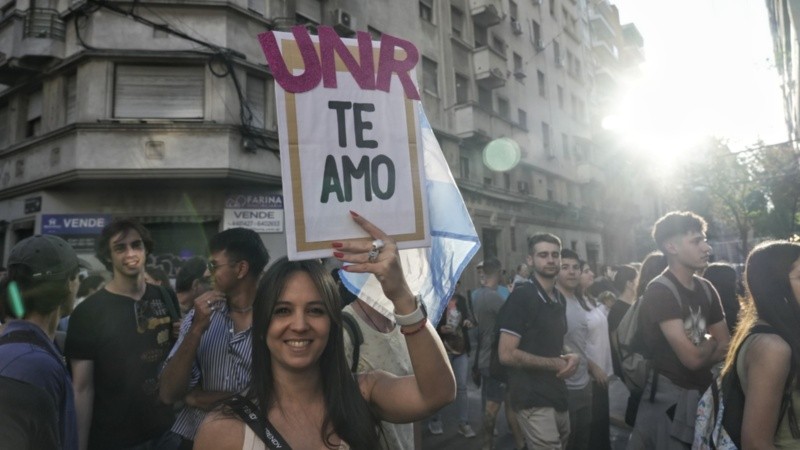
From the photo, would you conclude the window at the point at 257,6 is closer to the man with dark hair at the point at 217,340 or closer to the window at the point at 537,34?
the man with dark hair at the point at 217,340

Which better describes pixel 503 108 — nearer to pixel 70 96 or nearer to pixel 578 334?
pixel 70 96

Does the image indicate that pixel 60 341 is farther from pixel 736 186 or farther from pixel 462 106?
pixel 736 186

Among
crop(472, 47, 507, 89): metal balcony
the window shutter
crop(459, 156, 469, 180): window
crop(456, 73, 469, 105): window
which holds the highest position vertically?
crop(472, 47, 507, 89): metal balcony

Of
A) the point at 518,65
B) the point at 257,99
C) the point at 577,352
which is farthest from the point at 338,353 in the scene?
the point at 518,65

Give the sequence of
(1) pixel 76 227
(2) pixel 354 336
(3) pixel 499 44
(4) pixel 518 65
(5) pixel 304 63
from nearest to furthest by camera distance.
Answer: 1. (5) pixel 304 63
2. (2) pixel 354 336
3. (1) pixel 76 227
4. (3) pixel 499 44
5. (4) pixel 518 65

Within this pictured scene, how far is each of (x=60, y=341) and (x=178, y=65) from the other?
9976 mm

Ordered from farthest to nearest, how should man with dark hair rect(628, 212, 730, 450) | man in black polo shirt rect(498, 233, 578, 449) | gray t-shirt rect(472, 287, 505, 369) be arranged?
gray t-shirt rect(472, 287, 505, 369) < man in black polo shirt rect(498, 233, 578, 449) < man with dark hair rect(628, 212, 730, 450)

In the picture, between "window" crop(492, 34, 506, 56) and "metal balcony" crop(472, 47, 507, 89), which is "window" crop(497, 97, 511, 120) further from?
"window" crop(492, 34, 506, 56)

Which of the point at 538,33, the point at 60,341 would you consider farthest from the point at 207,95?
the point at 538,33

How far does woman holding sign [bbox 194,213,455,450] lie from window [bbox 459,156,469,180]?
1749cm

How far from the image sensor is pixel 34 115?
1295cm

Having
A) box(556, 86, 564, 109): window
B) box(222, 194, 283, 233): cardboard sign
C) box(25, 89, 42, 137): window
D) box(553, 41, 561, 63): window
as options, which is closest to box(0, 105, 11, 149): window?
box(25, 89, 42, 137): window

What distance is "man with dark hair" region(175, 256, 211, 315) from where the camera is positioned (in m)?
4.43

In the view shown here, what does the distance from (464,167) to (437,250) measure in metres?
17.4
